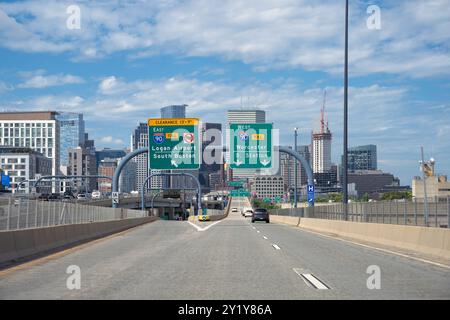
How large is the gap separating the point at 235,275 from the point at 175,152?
1491 inches

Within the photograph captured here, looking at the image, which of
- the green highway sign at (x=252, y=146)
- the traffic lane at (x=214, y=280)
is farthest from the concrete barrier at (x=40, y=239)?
the green highway sign at (x=252, y=146)

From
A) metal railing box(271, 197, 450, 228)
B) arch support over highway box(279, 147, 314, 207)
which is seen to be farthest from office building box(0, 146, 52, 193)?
metal railing box(271, 197, 450, 228)

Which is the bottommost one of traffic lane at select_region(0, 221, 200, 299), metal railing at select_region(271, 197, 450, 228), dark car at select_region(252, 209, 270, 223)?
dark car at select_region(252, 209, 270, 223)

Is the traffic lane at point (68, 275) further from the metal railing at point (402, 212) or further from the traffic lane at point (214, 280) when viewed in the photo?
the metal railing at point (402, 212)

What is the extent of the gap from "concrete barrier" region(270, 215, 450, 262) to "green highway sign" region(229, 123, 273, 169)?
12199mm

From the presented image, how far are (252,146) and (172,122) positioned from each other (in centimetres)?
688

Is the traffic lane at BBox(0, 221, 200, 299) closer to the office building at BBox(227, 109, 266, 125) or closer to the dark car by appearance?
the dark car

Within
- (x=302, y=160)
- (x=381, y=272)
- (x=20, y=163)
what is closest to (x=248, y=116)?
(x=20, y=163)

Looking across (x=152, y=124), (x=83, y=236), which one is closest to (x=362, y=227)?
(x=83, y=236)

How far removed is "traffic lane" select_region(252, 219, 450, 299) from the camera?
11.5m

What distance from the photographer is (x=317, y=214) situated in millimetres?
53062

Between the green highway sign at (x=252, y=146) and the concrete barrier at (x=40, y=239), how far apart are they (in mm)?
17487

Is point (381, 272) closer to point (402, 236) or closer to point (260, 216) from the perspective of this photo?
point (402, 236)
